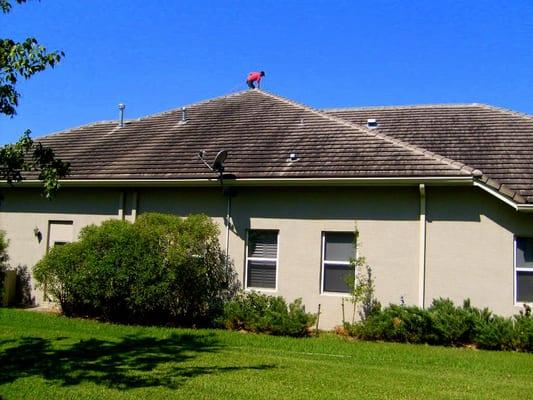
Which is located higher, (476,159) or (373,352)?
(476,159)

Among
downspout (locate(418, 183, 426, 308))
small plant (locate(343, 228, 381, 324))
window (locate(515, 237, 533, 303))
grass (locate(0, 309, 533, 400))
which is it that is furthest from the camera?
small plant (locate(343, 228, 381, 324))

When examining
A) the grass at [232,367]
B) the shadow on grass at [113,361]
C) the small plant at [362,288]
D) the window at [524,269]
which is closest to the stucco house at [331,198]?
the window at [524,269]

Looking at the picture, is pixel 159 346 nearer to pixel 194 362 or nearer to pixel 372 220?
pixel 194 362

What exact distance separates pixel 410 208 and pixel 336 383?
5.95m

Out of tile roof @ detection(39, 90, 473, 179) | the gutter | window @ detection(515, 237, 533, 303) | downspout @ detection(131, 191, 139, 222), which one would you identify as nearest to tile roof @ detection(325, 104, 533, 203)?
window @ detection(515, 237, 533, 303)

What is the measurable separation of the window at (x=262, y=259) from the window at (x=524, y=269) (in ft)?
17.4

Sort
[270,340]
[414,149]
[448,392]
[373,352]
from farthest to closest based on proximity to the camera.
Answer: [414,149] < [270,340] < [373,352] < [448,392]

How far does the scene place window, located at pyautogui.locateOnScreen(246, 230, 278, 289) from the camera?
14.3 meters

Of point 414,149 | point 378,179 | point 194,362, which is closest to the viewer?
point 194,362

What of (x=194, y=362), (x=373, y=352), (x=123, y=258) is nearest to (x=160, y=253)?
(x=123, y=258)

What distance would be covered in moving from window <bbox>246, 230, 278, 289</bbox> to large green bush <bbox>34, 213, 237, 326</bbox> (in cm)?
48

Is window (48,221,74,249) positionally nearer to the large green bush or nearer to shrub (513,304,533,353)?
the large green bush

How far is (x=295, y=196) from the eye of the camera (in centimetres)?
1414

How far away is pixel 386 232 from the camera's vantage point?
1332 cm
